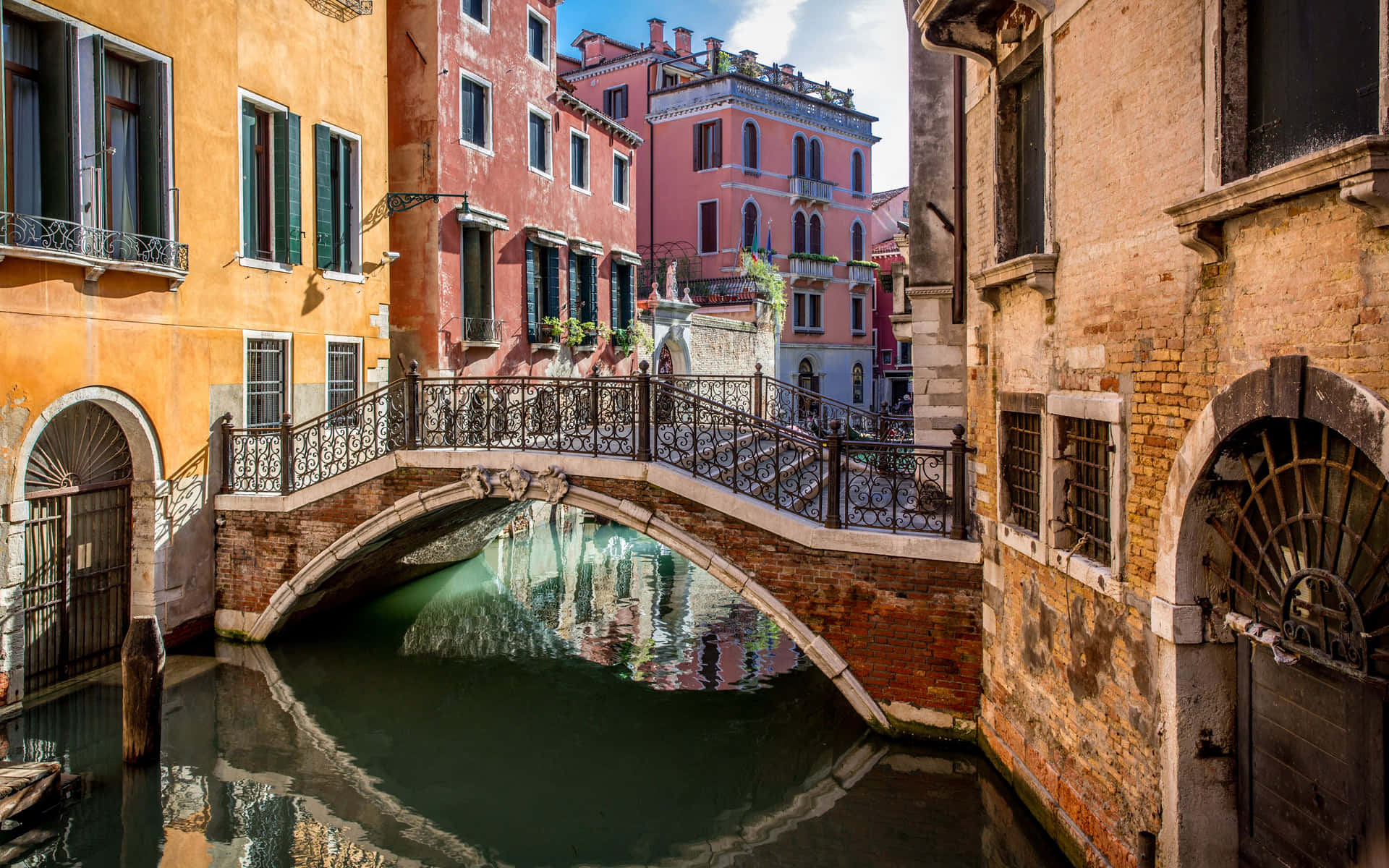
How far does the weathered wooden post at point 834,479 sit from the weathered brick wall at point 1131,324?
1360 millimetres

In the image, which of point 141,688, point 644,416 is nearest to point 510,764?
point 141,688

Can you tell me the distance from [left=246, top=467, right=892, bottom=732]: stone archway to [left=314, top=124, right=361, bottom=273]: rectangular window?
3.68 meters

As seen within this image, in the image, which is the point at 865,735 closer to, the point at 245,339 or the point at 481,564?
the point at 245,339

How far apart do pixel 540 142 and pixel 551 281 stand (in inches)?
97.1

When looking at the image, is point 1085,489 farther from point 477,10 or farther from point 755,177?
point 755,177

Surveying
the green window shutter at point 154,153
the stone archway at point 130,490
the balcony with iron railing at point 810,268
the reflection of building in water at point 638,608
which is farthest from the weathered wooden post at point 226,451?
the balcony with iron railing at point 810,268

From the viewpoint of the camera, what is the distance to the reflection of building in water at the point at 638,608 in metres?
10.6

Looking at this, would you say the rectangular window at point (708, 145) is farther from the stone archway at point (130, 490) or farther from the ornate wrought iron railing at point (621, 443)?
the stone archway at point (130, 490)

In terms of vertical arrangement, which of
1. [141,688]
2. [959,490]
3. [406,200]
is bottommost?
[141,688]

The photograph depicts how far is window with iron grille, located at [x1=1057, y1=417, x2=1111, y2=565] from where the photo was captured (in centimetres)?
564

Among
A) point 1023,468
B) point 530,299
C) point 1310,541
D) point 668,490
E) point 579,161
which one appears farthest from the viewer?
point 579,161

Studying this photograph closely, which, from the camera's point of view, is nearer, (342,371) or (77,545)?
(77,545)

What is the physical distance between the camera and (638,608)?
13.2 meters

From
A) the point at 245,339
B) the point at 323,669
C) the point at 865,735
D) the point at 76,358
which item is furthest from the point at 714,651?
the point at 76,358
